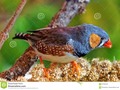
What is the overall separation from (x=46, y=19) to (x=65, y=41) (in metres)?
0.14

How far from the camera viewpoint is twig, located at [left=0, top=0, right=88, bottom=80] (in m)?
1.66

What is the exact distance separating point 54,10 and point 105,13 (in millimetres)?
227

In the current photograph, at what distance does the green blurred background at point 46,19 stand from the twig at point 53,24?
0.02 m

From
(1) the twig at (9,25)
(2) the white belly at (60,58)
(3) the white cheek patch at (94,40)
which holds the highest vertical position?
(1) the twig at (9,25)

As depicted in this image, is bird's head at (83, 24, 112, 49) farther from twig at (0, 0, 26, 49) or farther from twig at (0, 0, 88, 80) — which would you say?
twig at (0, 0, 26, 49)

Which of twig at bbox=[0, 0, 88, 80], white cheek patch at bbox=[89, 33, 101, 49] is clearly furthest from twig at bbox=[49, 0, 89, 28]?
white cheek patch at bbox=[89, 33, 101, 49]

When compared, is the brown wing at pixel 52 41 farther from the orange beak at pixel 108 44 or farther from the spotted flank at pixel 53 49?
the orange beak at pixel 108 44

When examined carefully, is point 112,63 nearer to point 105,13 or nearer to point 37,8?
point 105,13

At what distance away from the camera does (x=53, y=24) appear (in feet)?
5.54

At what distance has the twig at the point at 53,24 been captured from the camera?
1.66 m

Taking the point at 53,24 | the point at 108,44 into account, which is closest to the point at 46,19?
the point at 53,24

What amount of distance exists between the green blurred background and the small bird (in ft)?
0.10

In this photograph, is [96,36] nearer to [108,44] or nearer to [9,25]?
[108,44]

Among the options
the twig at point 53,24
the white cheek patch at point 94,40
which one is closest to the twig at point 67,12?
the twig at point 53,24
